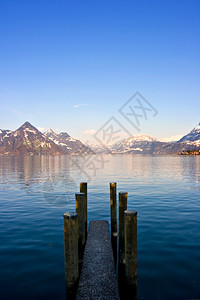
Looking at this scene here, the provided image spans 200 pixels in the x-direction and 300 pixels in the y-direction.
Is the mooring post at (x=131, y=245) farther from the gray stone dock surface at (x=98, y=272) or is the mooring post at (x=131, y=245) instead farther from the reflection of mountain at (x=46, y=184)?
the reflection of mountain at (x=46, y=184)

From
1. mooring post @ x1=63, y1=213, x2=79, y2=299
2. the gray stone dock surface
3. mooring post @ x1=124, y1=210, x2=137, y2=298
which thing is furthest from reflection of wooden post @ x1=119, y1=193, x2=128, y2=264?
mooring post @ x1=63, y1=213, x2=79, y2=299

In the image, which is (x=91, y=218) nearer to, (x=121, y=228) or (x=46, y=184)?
(x=121, y=228)

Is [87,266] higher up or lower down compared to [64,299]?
higher up

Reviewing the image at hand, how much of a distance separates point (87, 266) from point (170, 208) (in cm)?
1415

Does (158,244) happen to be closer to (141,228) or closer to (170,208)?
(141,228)

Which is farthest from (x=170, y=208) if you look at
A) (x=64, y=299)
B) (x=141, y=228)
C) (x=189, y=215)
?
(x=64, y=299)

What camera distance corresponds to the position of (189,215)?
19.2 meters

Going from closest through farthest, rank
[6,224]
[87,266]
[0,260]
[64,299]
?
1. [64,299]
2. [87,266]
3. [0,260]
4. [6,224]

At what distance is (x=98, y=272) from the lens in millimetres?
8867

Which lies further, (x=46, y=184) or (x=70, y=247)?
(x=46, y=184)

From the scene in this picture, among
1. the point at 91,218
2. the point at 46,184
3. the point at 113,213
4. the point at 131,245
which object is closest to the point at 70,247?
the point at 131,245

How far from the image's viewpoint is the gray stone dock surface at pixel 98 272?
7.54 m

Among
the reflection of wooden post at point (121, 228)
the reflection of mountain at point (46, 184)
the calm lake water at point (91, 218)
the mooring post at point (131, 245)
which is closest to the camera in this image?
the mooring post at point (131, 245)

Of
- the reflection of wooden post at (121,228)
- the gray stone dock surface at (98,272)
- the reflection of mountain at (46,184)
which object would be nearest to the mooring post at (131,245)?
the gray stone dock surface at (98,272)
